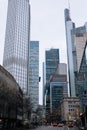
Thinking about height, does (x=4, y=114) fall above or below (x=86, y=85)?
below

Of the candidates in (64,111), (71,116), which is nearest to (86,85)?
(71,116)

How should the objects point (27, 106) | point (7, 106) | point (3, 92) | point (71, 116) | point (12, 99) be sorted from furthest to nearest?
1. point (71, 116)
2. point (27, 106)
3. point (7, 106)
4. point (12, 99)
5. point (3, 92)

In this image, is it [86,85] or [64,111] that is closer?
[86,85]

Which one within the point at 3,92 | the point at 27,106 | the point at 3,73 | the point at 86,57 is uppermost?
the point at 86,57

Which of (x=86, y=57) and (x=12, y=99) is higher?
(x=86, y=57)

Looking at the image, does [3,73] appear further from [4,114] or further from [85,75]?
[85,75]

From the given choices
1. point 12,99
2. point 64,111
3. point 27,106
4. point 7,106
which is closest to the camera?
point 12,99

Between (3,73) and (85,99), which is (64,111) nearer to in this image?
(85,99)

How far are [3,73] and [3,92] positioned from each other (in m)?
22.2

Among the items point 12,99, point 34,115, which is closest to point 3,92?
point 12,99

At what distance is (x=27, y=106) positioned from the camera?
11144cm

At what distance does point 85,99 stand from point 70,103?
357 feet

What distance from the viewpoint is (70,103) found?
195500mm

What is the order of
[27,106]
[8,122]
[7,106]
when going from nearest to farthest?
[7,106] → [8,122] → [27,106]
